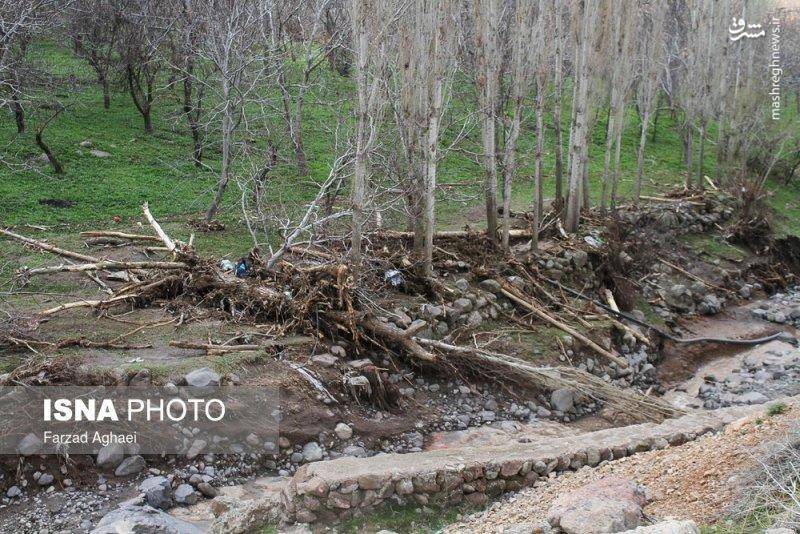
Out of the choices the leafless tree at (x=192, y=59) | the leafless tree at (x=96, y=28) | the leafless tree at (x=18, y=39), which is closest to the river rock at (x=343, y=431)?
the leafless tree at (x=18, y=39)

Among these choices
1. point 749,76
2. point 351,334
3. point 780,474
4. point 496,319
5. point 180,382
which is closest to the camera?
point 780,474

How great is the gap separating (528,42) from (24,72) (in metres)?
10.4

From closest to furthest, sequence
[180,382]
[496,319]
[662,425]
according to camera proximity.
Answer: [180,382] < [662,425] < [496,319]

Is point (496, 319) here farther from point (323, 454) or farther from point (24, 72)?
point (24, 72)

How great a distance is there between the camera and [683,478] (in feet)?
18.0

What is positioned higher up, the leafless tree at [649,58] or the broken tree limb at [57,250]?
the leafless tree at [649,58]

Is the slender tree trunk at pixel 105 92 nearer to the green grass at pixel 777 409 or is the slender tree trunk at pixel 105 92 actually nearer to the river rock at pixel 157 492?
the river rock at pixel 157 492

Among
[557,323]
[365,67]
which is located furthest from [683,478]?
[365,67]

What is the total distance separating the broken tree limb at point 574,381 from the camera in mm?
8289

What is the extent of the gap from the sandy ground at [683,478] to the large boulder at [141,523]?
207 cm

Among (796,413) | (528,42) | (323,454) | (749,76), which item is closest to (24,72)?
(528,42)

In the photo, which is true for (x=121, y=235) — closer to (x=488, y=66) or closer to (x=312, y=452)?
(x=312, y=452)

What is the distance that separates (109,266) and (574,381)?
5885mm

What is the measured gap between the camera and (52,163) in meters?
14.8
